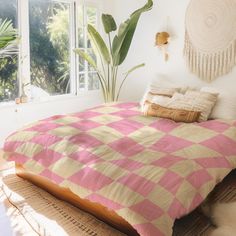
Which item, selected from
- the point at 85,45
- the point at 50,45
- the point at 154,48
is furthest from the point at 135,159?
the point at 85,45

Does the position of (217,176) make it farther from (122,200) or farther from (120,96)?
(120,96)

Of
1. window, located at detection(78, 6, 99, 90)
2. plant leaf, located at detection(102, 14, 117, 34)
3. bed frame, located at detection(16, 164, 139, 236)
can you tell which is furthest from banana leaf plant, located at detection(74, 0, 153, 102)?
Answer: bed frame, located at detection(16, 164, 139, 236)

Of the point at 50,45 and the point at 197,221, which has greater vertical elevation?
the point at 50,45

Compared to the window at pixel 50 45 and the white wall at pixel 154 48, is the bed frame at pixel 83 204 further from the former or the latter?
the white wall at pixel 154 48

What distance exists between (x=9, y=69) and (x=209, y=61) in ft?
8.03

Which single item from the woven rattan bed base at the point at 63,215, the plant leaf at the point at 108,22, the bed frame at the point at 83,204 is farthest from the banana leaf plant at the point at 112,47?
the woven rattan bed base at the point at 63,215

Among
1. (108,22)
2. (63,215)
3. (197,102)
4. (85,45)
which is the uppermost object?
(108,22)

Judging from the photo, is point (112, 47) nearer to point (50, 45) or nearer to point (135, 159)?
point (50, 45)

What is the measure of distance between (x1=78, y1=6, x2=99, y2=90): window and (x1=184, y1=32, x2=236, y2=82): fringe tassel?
1496mm

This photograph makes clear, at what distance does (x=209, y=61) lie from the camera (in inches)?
144

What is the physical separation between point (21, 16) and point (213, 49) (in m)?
2.34

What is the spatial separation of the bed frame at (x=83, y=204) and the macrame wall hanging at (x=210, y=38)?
2.30m

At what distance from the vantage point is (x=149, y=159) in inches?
81.1

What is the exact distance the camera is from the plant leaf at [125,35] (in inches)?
153
